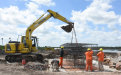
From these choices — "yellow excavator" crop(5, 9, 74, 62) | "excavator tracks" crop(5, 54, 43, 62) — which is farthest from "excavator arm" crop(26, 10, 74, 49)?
"excavator tracks" crop(5, 54, 43, 62)

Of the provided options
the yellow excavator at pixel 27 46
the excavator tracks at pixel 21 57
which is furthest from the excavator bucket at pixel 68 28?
the excavator tracks at pixel 21 57

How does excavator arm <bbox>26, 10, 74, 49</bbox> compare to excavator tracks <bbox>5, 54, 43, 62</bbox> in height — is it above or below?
above

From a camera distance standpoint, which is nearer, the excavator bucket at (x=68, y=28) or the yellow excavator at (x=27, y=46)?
the excavator bucket at (x=68, y=28)

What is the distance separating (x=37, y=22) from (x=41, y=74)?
9.11m

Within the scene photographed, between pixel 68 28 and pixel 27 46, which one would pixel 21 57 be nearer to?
pixel 27 46

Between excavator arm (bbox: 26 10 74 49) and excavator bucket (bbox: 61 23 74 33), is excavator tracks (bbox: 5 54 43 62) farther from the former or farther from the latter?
excavator bucket (bbox: 61 23 74 33)

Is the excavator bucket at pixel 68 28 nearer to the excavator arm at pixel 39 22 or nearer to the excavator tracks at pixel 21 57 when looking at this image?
the excavator arm at pixel 39 22

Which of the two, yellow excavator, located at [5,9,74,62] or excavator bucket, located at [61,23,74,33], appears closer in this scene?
excavator bucket, located at [61,23,74,33]

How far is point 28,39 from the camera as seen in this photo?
1516 centimetres

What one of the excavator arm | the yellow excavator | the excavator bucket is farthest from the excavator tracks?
the excavator bucket

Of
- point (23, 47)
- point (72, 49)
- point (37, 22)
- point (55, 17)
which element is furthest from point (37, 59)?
point (72, 49)

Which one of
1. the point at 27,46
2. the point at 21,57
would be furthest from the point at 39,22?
the point at 21,57

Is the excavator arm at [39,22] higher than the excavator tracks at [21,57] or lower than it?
higher

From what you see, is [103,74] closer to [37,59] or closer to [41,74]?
[41,74]
